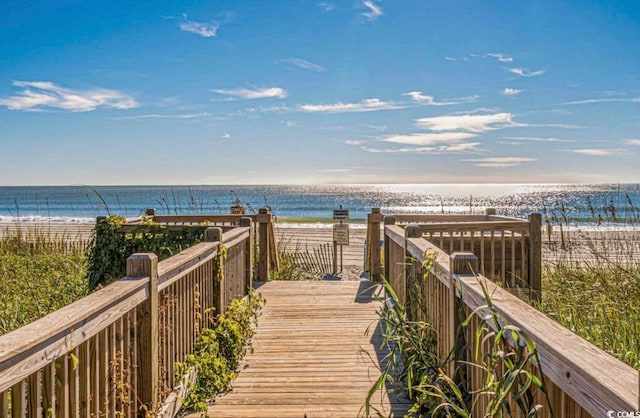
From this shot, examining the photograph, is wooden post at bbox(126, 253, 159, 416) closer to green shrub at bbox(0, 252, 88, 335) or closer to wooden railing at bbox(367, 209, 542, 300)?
green shrub at bbox(0, 252, 88, 335)

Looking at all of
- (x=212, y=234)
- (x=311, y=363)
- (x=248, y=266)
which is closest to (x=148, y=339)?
(x=212, y=234)

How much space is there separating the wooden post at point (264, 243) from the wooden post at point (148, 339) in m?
4.86

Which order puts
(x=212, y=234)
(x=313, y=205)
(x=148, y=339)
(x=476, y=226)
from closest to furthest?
1. (x=148, y=339)
2. (x=212, y=234)
3. (x=476, y=226)
4. (x=313, y=205)

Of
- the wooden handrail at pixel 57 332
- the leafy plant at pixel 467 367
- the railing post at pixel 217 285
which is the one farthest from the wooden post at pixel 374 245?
the wooden handrail at pixel 57 332

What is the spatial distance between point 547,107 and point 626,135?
66.9 ft

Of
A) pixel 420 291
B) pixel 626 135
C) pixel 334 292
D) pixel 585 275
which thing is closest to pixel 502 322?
pixel 420 291

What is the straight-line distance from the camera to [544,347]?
1.55 metres

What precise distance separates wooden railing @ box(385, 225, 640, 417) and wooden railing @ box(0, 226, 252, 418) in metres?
1.61

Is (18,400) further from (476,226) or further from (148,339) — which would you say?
(476,226)

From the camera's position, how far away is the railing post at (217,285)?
448cm

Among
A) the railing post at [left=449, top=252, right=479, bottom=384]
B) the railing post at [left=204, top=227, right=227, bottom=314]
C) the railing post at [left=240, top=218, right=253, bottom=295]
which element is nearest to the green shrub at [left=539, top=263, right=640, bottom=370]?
the railing post at [left=449, top=252, right=479, bottom=384]

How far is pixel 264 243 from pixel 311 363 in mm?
3714

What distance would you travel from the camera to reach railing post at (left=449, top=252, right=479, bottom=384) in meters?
2.76

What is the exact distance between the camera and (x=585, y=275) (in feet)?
18.5
